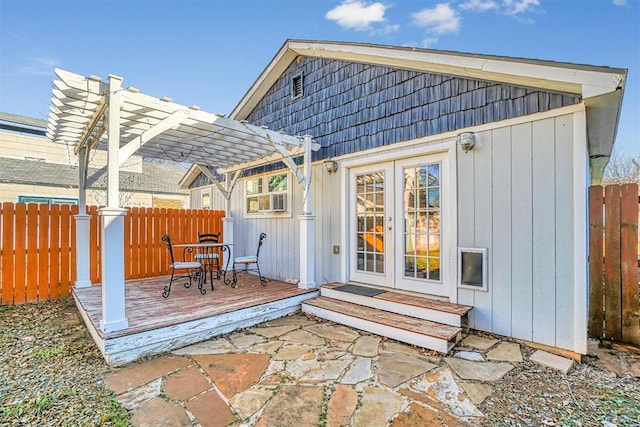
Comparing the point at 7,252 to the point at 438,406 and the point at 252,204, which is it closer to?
the point at 252,204

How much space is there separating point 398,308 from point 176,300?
3.11 metres

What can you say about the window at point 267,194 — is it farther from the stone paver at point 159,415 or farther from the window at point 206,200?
the stone paver at point 159,415

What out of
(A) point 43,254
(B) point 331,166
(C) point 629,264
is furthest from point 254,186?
(C) point 629,264

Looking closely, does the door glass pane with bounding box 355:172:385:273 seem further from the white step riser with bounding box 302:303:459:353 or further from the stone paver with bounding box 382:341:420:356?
the stone paver with bounding box 382:341:420:356

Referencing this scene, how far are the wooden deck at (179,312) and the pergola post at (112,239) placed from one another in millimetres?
175

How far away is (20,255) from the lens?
16.2 ft

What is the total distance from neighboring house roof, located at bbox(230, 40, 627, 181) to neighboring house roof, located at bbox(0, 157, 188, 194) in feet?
25.4

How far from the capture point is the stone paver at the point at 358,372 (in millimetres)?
2602

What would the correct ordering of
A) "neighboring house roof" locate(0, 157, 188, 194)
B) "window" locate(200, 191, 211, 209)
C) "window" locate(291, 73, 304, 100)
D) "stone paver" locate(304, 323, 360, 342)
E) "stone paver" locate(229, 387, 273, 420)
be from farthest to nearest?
1. "neighboring house roof" locate(0, 157, 188, 194)
2. "window" locate(200, 191, 211, 209)
3. "window" locate(291, 73, 304, 100)
4. "stone paver" locate(304, 323, 360, 342)
5. "stone paver" locate(229, 387, 273, 420)

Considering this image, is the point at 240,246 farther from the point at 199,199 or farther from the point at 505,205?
the point at 505,205

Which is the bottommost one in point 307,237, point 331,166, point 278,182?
point 307,237

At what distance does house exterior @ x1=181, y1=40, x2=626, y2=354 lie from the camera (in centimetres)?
314

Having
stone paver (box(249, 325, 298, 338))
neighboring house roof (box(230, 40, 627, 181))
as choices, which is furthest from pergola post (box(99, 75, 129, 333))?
neighboring house roof (box(230, 40, 627, 181))

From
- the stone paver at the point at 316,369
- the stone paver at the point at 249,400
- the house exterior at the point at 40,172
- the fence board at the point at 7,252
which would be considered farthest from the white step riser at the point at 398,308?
the house exterior at the point at 40,172
